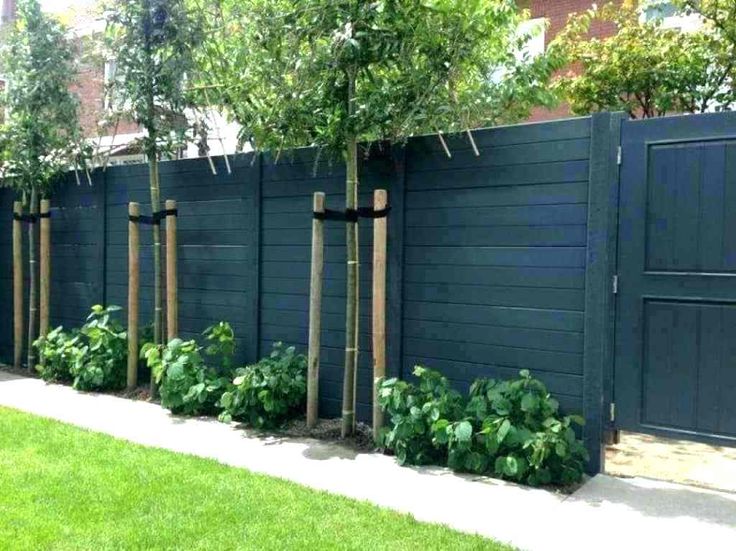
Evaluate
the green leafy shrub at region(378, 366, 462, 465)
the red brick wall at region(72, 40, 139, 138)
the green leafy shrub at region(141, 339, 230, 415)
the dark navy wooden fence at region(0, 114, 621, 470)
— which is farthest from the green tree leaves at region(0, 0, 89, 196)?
the green leafy shrub at region(378, 366, 462, 465)

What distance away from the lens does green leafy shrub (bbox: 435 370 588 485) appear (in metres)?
4.55

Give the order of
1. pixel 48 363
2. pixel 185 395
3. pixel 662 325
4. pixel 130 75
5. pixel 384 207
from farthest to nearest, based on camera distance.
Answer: pixel 48 363, pixel 130 75, pixel 185 395, pixel 384 207, pixel 662 325

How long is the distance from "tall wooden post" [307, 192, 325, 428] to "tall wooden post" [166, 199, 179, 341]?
1763mm

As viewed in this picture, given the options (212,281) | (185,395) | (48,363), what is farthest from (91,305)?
(185,395)

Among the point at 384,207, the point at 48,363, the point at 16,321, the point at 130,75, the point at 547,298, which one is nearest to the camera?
the point at 547,298

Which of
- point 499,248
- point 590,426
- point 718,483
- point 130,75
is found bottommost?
point 718,483

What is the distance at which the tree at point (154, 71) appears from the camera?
22.4 feet

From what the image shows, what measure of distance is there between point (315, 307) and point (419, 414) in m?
1.31

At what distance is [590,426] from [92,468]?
3.19 meters

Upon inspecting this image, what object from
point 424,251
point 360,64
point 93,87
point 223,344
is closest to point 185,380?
point 223,344

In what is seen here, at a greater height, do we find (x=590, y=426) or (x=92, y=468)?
(x=590, y=426)

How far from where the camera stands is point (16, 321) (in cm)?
862

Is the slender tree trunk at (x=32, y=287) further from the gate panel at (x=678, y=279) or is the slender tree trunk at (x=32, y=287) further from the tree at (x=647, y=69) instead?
the gate panel at (x=678, y=279)

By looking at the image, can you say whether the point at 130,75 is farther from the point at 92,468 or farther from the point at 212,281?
the point at 92,468
